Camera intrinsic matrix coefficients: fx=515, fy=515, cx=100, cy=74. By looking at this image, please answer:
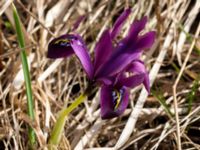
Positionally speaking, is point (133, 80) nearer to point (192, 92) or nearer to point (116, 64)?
point (116, 64)

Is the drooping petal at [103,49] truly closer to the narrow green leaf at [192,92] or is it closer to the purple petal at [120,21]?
the purple petal at [120,21]

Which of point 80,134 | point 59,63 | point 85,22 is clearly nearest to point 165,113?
point 80,134

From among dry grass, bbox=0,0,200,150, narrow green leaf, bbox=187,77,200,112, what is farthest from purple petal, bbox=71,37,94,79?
narrow green leaf, bbox=187,77,200,112

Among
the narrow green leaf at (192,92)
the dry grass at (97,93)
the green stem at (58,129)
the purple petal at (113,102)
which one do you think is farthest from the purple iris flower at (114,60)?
the narrow green leaf at (192,92)

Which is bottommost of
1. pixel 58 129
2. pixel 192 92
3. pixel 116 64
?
pixel 192 92

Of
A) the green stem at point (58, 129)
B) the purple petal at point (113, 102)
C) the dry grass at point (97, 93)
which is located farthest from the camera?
the dry grass at point (97, 93)

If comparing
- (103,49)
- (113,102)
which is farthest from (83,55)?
(113,102)
